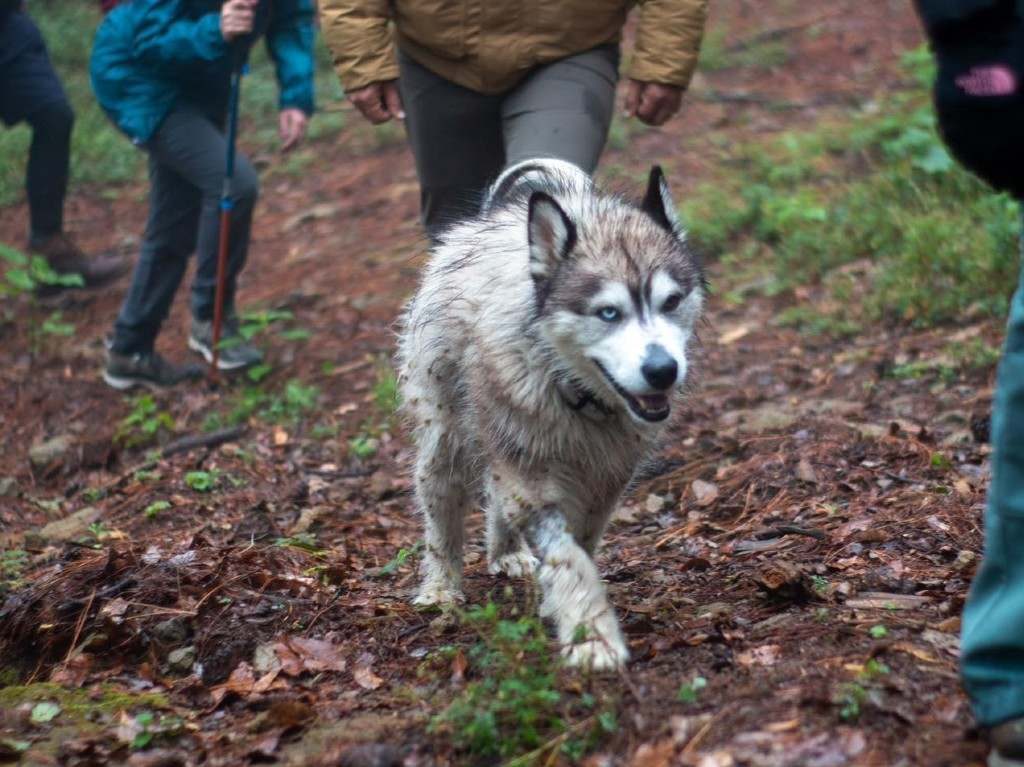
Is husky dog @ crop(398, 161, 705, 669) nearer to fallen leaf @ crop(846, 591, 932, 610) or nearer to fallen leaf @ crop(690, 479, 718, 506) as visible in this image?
fallen leaf @ crop(846, 591, 932, 610)

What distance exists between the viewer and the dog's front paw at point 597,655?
3580 mm

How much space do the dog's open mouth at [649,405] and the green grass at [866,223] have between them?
401 cm

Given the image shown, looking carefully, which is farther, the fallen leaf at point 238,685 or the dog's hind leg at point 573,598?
the fallen leaf at point 238,685

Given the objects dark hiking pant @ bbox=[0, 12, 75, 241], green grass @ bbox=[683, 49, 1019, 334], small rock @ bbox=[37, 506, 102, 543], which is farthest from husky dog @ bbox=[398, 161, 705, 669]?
dark hiking pant @ bbox=[0, 12, 75, 241]

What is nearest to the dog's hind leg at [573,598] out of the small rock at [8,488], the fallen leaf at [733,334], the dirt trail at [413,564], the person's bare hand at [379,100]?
the dirt trail at [413,564]

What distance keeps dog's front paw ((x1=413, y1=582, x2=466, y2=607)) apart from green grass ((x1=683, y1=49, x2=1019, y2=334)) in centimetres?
388

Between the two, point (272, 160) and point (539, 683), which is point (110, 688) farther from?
point (272, 160)

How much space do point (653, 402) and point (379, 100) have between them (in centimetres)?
246

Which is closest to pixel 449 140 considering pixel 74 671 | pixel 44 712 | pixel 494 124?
pixel 494 124

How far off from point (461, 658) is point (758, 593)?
1045 millimetres

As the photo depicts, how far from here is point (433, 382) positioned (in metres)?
4.67

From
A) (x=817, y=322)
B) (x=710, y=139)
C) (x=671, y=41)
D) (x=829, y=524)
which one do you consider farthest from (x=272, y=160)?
(x=829, y=524)

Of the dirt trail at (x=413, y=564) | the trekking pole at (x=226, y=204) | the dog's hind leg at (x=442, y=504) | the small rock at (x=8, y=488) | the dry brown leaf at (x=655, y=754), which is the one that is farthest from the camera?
the trekking pole at (x=226, y=204)

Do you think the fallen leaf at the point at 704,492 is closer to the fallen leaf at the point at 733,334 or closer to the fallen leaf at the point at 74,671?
the fallen leaf at the point at 733,334
